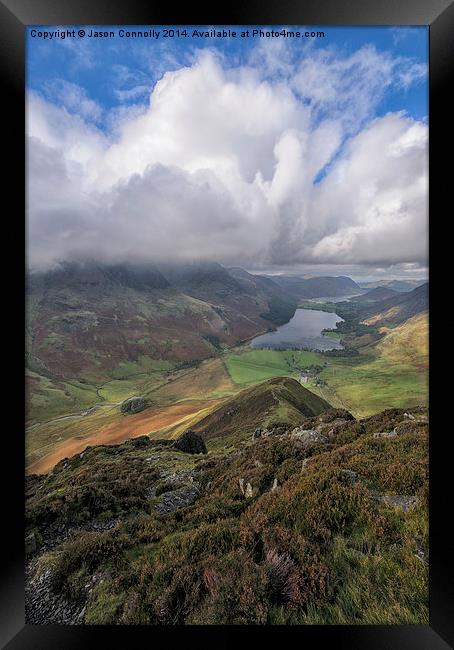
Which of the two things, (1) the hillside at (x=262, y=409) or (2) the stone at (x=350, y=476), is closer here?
(2) the stone at (x=350, y=476)

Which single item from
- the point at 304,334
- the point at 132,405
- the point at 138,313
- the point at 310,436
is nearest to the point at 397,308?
the point at 304,334

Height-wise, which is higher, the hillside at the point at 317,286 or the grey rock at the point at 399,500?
the hillside at the point at 317,286

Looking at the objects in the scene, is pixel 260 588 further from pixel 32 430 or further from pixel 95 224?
pixel 95 224

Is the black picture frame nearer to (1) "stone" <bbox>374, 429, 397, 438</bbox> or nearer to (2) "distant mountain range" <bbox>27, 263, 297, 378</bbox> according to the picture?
(1) "stone" <bbox>374, 429, 397, 438</bbox>

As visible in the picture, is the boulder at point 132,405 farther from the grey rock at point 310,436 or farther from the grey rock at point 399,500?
the grey rock at point 399,500

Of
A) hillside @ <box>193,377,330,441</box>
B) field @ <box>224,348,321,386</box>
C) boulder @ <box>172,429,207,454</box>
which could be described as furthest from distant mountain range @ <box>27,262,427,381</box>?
boulder @ <box>172,429,207,454</box>
